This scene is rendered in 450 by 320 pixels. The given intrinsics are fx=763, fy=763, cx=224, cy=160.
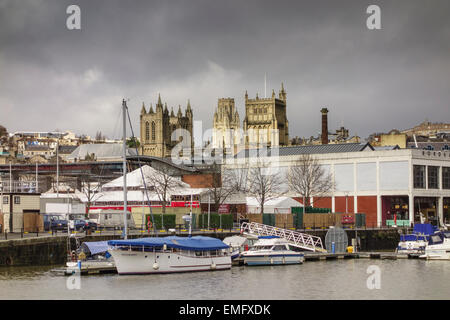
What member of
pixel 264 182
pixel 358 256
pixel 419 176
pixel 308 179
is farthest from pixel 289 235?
pixel 419 176

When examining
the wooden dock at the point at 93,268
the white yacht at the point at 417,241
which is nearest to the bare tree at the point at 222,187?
the white yacht at the point at 417,241

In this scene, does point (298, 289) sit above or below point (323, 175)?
below

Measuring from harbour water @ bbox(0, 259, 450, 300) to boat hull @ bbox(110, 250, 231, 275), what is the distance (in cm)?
64

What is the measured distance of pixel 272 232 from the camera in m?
76.4

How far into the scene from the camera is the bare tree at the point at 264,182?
10712cm

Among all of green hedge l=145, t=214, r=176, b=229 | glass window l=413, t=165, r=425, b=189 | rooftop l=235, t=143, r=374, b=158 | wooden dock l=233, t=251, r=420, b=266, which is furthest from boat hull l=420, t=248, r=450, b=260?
rooftop l=235, t=143, r=374, b=158

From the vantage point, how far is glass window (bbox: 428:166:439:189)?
380 feet

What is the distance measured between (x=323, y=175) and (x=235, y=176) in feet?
44.8

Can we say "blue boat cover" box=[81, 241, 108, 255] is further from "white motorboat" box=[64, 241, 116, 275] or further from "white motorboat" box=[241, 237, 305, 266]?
"white motorboat" box=[241, 237, 305, 266]
